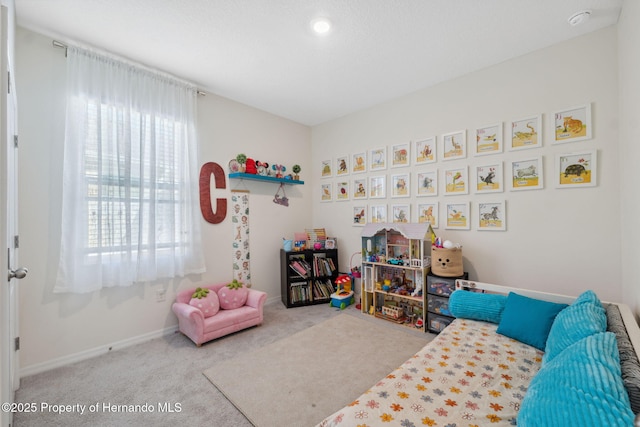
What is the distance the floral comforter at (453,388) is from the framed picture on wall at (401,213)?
1724mm

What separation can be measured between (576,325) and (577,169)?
1.64 metres

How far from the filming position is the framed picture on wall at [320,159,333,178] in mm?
4246

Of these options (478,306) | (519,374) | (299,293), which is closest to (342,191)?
(299,293)

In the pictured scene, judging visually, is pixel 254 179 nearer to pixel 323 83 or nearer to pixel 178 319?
pixel 323 83

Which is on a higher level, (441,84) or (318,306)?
(441,84)

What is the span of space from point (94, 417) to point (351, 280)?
2959mm

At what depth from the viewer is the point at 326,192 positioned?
4.31 metres

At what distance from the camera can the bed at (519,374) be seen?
2.69ft

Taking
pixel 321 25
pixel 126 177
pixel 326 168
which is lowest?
pixel 126 177

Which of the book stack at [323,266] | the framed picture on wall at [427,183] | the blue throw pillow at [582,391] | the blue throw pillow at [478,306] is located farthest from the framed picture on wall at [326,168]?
the blue throw pillow at [582,391]

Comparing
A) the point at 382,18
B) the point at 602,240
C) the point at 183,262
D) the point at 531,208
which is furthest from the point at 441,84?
the point at 183,262

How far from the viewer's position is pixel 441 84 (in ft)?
10.1

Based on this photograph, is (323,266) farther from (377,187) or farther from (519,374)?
(519,374)

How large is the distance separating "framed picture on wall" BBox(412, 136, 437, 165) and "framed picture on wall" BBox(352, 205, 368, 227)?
0.96 meters
